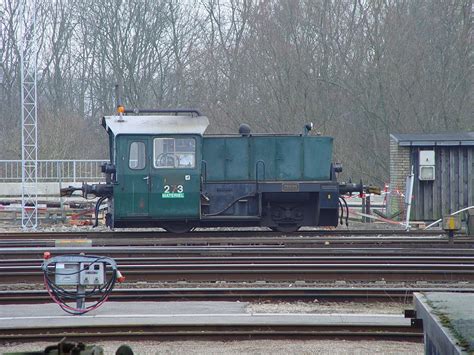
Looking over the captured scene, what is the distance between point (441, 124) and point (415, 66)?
2.91 meters

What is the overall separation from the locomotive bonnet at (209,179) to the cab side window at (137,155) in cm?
2

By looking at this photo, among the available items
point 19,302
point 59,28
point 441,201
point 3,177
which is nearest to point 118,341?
point 19,302

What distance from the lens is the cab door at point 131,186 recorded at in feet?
59.2

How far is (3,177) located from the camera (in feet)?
115

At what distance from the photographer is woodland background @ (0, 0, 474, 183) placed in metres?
35.1

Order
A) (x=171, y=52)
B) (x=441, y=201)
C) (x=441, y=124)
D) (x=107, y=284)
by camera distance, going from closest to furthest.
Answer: (x=107, y=284) → (x=441, y=201) → (x=441, y=124) → (x=171, y=52)

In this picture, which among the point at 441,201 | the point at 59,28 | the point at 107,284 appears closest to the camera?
the point at 107,284

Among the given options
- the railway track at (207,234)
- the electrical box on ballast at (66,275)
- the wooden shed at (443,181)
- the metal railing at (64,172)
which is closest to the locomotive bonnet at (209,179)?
the railway track at (207,234)

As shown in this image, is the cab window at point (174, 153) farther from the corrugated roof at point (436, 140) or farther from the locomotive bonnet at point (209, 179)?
the corrugated roof at point (436, 140)

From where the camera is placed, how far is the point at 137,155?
18234 mm

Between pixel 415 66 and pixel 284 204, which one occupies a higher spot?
pixel 415 66

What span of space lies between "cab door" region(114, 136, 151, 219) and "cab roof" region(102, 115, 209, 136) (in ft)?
1.51

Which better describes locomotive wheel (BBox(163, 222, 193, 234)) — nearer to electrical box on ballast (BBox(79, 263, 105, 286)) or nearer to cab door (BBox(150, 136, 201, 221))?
cab door (BBox(150, 136, 201, 221))

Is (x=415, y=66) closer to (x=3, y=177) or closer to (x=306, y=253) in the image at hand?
(x=3, y=177)
